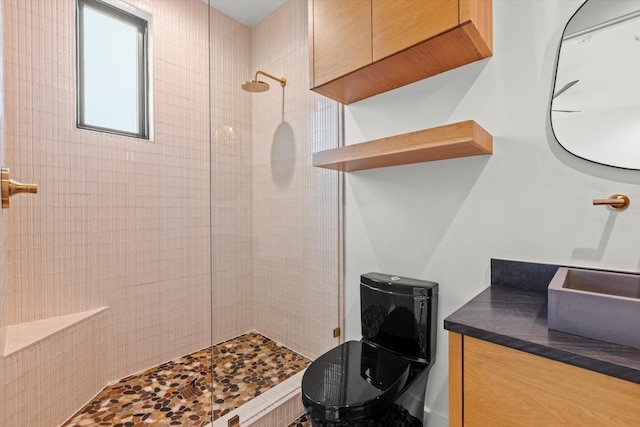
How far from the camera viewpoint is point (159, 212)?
7.04 ft

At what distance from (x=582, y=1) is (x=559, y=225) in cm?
81

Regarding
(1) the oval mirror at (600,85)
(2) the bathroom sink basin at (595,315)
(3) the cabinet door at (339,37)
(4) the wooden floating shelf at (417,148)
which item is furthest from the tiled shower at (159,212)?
(2) the bathroom sink basin at (595,315)

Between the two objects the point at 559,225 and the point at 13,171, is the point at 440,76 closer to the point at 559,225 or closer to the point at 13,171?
the point at 559,225

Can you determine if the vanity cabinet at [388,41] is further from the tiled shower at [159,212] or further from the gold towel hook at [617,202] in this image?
the gold towel hook at [617,202]

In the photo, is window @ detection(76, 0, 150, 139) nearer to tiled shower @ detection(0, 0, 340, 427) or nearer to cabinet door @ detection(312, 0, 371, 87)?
tiled shower @ detection(0, 0, 340, 427)

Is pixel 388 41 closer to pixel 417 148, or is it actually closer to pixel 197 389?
pixel 417 148

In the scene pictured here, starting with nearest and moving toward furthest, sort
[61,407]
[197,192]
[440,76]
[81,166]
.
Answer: [440,76]
[61,407]
[81,166]
[197,192]

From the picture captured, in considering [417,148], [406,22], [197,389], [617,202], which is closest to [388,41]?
[406,22]

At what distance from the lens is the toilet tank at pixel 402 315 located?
1.35m

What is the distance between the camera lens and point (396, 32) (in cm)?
127

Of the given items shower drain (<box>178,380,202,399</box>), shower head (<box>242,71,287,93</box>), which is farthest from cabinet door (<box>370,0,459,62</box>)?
shower drain (<box>178,380,202,399</box>)

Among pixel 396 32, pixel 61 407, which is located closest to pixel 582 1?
pixel 396 32

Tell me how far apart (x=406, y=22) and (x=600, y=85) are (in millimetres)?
736

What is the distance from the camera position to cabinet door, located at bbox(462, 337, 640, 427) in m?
0.61
